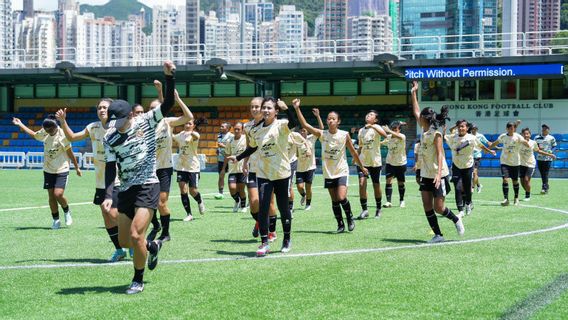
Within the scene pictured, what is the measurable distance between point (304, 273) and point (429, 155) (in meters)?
4.09

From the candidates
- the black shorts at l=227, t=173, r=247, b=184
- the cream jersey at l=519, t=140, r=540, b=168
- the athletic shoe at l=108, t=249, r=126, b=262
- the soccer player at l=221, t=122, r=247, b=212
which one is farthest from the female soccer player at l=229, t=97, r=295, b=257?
the cream jersey at l=519, t=140, r=540, b=168

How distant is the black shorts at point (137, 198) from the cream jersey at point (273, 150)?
2.69 metres

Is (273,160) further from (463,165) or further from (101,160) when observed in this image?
(463,165)

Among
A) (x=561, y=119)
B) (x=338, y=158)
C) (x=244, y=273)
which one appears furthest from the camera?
(x=561, y=119)

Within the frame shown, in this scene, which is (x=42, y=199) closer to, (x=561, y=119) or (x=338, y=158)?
(x=338, y=158)

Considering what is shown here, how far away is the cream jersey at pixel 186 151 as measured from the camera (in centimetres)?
1664

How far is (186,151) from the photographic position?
1678cm

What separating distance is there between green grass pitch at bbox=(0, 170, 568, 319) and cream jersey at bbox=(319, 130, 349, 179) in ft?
3.49

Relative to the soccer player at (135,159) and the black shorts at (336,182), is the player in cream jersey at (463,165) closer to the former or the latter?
the black shorts at (336,182)

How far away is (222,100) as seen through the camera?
4953cm

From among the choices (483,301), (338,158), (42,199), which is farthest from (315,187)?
(483,301)

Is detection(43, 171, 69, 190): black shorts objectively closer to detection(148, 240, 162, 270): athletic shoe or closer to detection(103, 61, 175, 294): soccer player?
detection(148, 240, 162, 270): athletic shoe

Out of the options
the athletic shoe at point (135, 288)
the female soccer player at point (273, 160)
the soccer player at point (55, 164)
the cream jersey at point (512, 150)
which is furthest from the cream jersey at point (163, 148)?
the cream jersey at point (512, 150)

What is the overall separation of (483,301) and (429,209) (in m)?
4.66
